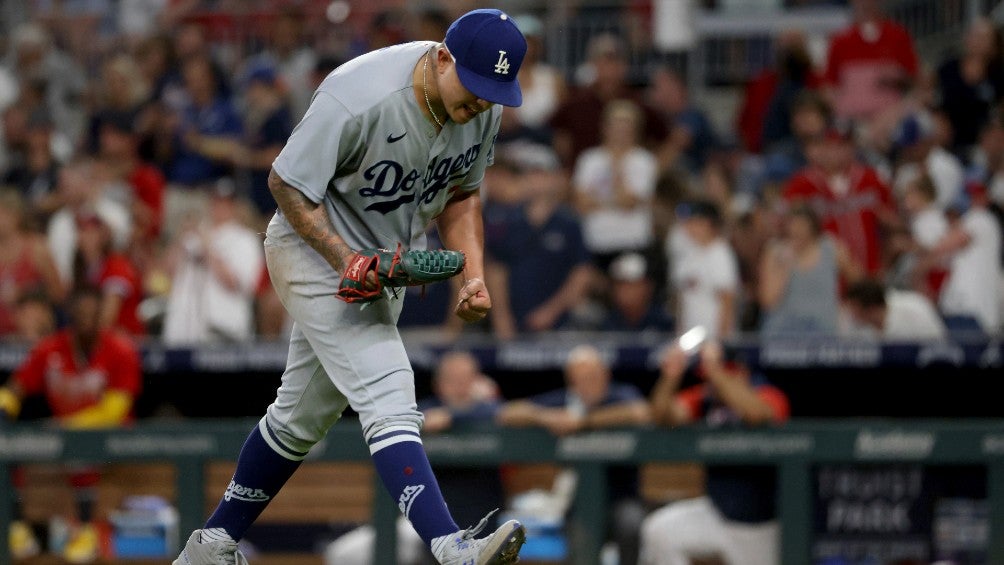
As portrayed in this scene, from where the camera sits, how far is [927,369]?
31.6 feet

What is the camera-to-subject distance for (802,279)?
30.8ft

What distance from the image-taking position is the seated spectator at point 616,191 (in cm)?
1070

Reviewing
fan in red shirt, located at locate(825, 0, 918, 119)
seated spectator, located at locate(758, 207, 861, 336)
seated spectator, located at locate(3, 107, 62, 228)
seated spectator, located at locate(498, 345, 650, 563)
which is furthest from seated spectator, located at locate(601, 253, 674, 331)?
A: seated spectator, located at locate(3, 107, 62, 228)

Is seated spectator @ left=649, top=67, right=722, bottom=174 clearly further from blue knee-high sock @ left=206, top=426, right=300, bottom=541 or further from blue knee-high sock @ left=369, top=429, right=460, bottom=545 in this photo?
blue knee-high sock @ left=369, top=429, right=460, bottom=545

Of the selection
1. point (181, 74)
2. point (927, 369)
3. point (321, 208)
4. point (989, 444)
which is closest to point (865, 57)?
point (927, 369)

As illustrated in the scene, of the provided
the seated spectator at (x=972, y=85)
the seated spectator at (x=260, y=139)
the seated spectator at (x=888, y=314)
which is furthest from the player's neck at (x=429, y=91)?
the seated spectator at (x=972, y=85)

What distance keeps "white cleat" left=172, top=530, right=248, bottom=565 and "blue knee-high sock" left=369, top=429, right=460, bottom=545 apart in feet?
2.43

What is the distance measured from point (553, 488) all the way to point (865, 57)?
15.4 ft

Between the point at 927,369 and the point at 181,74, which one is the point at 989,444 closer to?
the point at 927,369

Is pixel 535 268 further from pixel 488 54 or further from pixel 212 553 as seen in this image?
pixel 488 54

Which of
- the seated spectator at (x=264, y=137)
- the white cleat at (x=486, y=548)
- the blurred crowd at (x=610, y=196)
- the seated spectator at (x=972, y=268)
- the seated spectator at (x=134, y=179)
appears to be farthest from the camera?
the seated spectator at (x=264, y=137)

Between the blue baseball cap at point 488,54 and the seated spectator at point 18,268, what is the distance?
655 centimetres

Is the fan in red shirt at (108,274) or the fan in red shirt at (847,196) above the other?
the fan in red shirt at (847,196)

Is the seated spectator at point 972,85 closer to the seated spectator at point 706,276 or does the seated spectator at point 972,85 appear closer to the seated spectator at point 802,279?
the seated spectator at point 802,279
